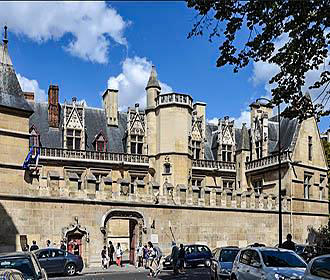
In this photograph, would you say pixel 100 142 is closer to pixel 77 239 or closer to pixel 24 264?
pixel 77 239

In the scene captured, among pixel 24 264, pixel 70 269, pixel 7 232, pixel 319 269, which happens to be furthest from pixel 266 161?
pixel 24 264

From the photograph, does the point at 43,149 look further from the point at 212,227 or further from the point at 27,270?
the point at 27,270

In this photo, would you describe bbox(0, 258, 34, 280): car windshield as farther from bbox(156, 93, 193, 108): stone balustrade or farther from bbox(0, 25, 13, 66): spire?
bbox(156, 93, 193, 108): stone balustrade

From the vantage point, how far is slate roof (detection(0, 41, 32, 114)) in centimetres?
2795

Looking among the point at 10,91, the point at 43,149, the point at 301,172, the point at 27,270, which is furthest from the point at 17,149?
the point at 301,172

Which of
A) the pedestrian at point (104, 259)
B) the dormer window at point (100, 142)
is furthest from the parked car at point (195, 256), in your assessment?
the dormer window at point (100, 142)

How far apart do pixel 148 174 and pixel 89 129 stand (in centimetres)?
584

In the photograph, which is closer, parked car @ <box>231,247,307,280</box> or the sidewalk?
parked car @ <box>231,247,307,280</box>

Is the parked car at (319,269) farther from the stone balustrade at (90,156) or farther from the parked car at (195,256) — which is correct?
the stone balustrade at (90,156)

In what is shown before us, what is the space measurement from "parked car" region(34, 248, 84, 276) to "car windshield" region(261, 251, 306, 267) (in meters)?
12.6

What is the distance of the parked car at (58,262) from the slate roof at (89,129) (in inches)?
596

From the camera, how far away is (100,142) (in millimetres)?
40250

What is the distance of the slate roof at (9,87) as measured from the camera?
91.7 ft

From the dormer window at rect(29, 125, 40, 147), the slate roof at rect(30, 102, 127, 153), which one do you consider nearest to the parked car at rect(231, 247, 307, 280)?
the dormer window at rect(29, 125, 40, 147)
